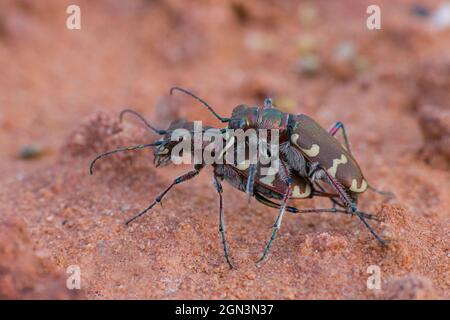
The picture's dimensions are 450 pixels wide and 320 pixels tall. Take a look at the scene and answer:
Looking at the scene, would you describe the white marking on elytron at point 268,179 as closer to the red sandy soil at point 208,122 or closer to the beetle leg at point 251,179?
the beetle leg at point 251,179

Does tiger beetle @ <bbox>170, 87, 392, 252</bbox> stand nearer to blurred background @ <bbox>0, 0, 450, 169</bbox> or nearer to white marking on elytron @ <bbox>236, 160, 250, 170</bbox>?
white marking on elytron @ <bbox>236, 160, 250, 170</bbox>

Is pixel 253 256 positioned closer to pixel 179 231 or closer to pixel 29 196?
pixel 179 231

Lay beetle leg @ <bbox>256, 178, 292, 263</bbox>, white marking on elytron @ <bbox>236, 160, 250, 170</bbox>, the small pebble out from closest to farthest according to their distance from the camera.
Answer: beetle leg @ <bbox>256, 178, 292, 263</bbox> < white marking on elytron @ <bbox>236, 160, 250, 170</bbox> < the small pebble

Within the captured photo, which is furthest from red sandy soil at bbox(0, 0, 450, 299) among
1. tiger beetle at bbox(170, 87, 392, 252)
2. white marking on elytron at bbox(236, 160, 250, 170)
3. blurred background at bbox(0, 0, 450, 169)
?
white marking on elytron at bbox(236, 160, 250, 170)

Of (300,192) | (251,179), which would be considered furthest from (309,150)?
(251,179)

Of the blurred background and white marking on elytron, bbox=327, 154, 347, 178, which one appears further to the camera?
the blurred background

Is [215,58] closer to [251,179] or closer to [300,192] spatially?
[300,192]

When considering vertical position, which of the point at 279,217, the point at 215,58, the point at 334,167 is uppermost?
the point at 215,58
